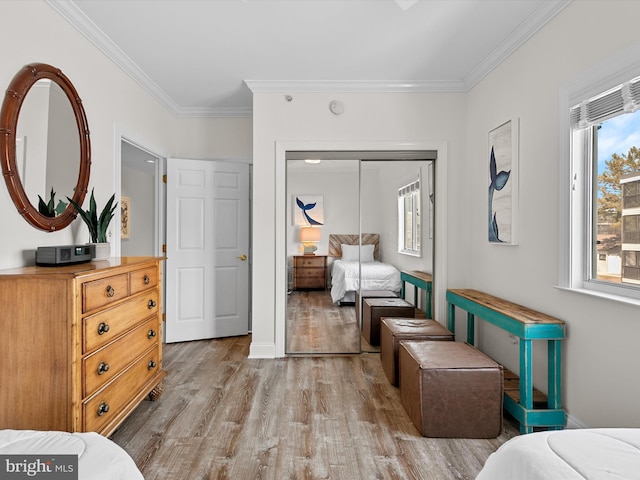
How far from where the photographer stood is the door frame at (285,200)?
363 cm

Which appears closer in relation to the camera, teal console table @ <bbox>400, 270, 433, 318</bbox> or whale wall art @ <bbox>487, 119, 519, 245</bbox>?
whale wall art @ <bbox>487, 119, 519, 245</bbox>

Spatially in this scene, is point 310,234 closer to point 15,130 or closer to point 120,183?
point 120,183

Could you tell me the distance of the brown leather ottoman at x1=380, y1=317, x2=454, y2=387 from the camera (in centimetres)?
290

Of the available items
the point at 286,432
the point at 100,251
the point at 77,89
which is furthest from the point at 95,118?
the point at 286,432

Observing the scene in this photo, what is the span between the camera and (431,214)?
3.74 m

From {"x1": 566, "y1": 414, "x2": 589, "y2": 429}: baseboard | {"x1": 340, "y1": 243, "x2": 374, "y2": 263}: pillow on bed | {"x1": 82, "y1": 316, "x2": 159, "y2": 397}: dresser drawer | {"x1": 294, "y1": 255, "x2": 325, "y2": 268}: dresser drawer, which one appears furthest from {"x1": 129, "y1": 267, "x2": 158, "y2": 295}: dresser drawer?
{"x1": 566, "y1": 414, "x2": 589, "y2": 429}: baseboard

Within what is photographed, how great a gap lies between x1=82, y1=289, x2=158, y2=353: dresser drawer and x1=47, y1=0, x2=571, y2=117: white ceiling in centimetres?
189

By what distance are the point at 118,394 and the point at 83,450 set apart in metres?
1.13

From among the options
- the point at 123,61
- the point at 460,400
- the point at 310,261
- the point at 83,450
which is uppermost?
the point at 123,61

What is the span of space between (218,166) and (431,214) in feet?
7.89

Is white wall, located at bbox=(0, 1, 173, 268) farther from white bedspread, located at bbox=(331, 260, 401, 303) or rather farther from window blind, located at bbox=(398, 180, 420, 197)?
window blind, located at bbox=(398, 180, 420, 197)

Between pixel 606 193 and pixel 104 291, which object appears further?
pixel 606 193

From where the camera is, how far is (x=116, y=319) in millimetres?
2068

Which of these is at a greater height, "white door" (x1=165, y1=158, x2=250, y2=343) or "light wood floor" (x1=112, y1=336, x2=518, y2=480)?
"white door" (x1=165, y1=158, x2=250, y2=343)
